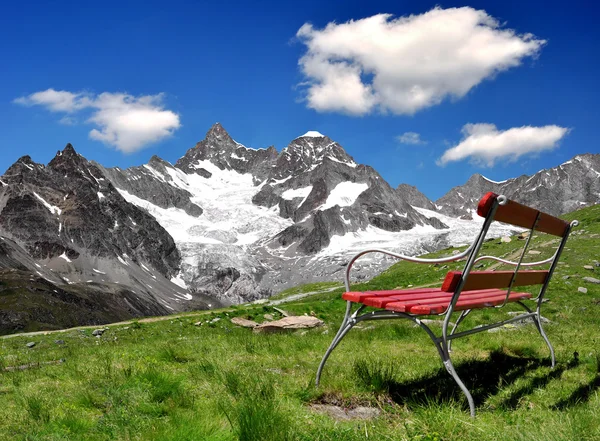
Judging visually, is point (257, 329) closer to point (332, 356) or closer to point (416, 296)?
point (332, 356)

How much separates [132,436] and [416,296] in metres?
3.91

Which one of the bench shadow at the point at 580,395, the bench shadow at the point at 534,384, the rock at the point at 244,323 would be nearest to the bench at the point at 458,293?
the bench shadow at the point at 534,384

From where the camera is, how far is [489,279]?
5730 mm

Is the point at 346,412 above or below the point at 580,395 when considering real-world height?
above

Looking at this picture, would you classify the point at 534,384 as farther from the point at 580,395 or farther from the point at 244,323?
the point at 244,323

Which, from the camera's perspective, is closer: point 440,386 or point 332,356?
point 440,386

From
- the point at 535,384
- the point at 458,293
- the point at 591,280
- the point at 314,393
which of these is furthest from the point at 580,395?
the point at 591,280

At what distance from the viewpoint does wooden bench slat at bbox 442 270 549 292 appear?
5.09m

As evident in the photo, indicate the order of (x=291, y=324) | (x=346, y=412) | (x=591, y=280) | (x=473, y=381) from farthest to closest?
(x=591, y=280) → (x=291, y=324) → (x=473, y=381) → (x=346, y=412)

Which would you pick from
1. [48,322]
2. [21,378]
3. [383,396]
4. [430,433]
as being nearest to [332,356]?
[383,396]

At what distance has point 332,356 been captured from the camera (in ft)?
28.0

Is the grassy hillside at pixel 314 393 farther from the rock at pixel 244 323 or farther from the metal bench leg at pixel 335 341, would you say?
the rock at pixel 244 323

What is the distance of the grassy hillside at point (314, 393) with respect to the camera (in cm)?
409

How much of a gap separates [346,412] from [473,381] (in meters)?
2.27
